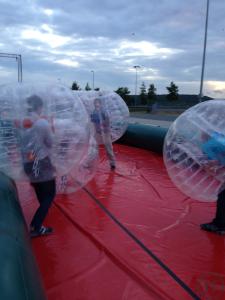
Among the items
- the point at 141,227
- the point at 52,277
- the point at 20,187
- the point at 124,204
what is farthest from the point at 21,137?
the point at 20,187

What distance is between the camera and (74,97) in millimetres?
3039

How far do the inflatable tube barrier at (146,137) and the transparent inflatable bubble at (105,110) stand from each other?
96 cm

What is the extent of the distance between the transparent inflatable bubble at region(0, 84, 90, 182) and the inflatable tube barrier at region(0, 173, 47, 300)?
0.54 meters

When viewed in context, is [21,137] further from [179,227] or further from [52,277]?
[179,227]

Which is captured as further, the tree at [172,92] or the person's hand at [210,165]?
the tree at [172,92]

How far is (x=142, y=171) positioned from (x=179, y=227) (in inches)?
98.6

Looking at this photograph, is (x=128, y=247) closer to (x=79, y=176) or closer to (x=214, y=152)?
(x=214, y=152)

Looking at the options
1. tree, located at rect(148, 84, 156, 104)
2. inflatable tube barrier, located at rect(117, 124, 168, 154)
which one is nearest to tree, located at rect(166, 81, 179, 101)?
tree, located at rect(148, 84, 156, 104)

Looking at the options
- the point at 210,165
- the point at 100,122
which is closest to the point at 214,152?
the point at 210,165

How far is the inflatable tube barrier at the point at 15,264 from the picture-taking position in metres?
1.50

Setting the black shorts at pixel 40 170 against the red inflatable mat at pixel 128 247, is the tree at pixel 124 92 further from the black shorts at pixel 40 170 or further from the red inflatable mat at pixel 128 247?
the black shorts at pixel 40 170

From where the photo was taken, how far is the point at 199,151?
116 inches

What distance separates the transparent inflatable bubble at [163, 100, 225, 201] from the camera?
2.86 metres

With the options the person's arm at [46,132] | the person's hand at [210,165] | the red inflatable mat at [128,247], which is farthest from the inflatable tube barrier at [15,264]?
the person's hand at [210,165]
